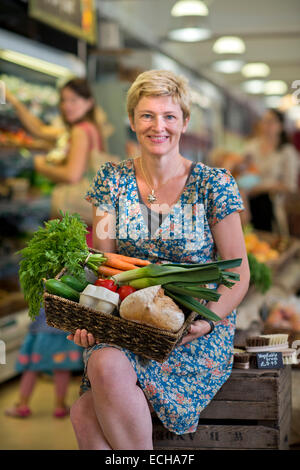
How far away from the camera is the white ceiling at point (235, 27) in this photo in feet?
24.5

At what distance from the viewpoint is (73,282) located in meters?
1.92

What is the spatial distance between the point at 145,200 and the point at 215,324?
492mm

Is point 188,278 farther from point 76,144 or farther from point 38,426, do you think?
point 76,144

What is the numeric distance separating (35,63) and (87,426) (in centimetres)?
390

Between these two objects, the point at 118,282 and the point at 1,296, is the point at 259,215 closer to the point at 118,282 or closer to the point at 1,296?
the point at 1,296

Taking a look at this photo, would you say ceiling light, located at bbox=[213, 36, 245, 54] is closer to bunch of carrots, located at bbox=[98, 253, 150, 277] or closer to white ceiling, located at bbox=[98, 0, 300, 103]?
white ceiling, located at bbox=[98, 0, 300, 103]

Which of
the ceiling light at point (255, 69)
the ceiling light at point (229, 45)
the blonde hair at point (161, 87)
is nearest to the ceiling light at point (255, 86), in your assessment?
the ceiling light at point (255, 69)

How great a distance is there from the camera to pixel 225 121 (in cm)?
1448

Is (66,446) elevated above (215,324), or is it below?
below

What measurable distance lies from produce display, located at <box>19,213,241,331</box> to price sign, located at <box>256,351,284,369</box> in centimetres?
38

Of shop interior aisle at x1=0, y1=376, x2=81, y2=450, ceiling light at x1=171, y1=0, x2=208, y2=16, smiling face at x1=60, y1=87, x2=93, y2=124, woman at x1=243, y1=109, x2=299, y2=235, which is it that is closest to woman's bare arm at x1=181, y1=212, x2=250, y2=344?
shop interior aisle at x1=0, y1=376, x2=81, y2=450

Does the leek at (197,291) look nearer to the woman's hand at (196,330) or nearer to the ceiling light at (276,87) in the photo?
the woman's hand at (196,330)

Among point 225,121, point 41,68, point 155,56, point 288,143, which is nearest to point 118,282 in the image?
point 41,68

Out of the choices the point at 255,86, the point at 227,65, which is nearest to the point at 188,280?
the point at 227,65
